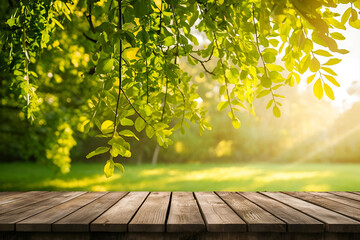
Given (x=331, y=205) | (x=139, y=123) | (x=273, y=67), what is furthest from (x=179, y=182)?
(x=273, y=67)

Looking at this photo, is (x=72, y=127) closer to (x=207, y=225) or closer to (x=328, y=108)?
(x=207, y=225)

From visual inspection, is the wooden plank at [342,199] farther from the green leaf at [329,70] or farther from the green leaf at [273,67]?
the green leaf at [329,70]

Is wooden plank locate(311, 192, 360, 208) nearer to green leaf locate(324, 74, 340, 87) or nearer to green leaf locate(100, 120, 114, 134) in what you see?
green leaf locate(324, 74, 340, 87)

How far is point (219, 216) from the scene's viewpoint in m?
2.13

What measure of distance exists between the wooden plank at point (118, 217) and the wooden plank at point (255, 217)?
76 cm

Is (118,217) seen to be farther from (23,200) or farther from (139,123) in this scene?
(23,200)

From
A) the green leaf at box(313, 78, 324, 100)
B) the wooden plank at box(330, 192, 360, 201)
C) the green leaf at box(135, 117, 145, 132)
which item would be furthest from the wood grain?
the wooden plank at box(330, 192, 360, 201)

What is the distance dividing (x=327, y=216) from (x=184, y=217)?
3.24 ft

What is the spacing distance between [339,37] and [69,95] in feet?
34.5

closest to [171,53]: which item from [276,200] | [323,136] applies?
[276,200]

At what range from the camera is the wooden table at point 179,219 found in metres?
1.93

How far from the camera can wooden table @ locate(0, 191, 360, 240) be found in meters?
1.93

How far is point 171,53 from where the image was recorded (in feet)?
8.09

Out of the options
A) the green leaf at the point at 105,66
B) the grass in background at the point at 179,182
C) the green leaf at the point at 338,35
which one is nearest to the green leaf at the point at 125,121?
the green leaf at the point at 105,66
